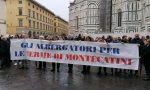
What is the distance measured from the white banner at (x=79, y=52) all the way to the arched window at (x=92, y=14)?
5727cm

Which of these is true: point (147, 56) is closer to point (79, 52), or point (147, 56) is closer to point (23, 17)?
point (79, 52)

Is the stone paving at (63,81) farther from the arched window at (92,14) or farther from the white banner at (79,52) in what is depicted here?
the arched window at (92,14)

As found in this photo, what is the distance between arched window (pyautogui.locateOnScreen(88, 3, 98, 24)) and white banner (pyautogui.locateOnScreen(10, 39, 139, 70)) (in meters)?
57.3

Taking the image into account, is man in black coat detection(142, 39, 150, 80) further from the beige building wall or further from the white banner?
the beige building wall

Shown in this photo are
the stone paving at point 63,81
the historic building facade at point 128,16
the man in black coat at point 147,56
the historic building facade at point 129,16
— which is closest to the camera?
the stone paving at point 63,81

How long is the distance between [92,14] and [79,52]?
59498 millimetres

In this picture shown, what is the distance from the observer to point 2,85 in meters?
12.7

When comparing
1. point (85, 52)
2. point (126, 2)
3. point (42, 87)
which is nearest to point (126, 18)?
point (126, 2)

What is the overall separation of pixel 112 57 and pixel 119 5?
49.3 meters

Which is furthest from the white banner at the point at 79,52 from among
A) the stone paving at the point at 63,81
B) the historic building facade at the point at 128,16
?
the historic building facade at the point at 128,16

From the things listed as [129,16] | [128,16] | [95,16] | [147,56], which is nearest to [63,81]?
[147,56]

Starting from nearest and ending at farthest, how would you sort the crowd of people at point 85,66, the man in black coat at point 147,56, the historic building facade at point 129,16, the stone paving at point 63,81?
the stone paving at point 63,81 → the man in black coat at point 147,56 → the crowd of people at point 85,66 → the historic building facade at point 129,16

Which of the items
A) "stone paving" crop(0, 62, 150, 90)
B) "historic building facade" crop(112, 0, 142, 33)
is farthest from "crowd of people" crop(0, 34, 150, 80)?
"historic building facade" crop(112, 0, 142, 33)

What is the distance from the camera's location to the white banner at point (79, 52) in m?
15.3
